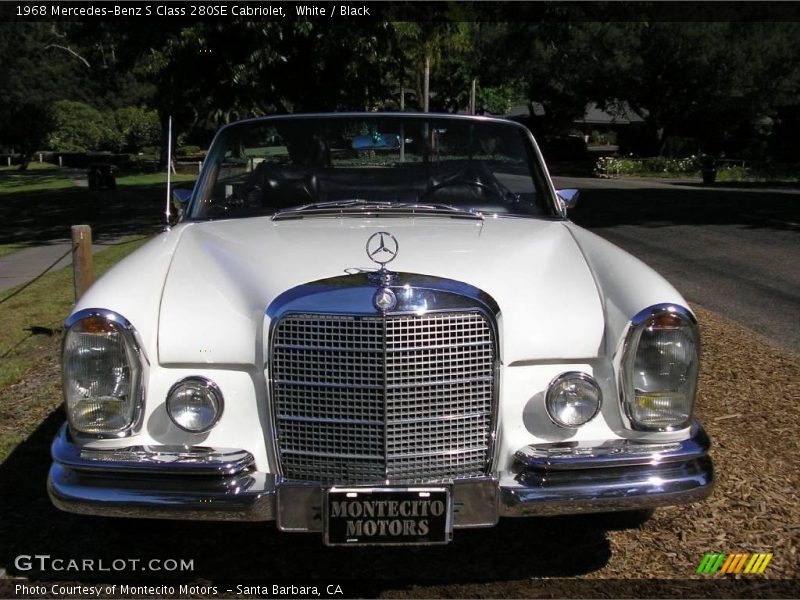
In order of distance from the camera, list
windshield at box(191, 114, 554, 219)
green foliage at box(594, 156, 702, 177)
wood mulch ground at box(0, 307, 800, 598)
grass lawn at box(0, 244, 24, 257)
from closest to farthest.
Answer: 1. wood mulch ground at box(0, 307, 800, 598)
2. windshield at box(191, 114, 554, 219)
3. grass lawn at box(0, 244, 24, 257)
4. green foliage at box(594, 156, 702, 177)

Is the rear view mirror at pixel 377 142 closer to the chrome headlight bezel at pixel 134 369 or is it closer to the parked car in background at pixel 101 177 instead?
the chrome headlight bezel at pixel 134 369

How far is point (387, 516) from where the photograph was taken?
10.0ft

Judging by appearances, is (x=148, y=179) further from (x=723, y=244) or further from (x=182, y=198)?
(x=182, y=198)

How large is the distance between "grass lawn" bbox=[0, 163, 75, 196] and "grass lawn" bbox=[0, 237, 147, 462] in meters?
21.2

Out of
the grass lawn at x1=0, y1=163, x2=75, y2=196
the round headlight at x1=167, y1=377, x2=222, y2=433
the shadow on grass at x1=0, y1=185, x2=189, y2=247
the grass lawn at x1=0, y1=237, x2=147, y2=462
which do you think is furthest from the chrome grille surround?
the grass lawn at x1=0, y1=163, x2=75, y2=196

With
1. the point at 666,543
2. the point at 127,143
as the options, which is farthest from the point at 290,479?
the point at 127,143

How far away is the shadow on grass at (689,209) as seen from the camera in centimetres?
1755

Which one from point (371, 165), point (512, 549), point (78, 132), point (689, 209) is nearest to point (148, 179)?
point (78, 132)

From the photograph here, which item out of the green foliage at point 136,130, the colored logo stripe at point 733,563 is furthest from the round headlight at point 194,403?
the green foliage at point 136,130

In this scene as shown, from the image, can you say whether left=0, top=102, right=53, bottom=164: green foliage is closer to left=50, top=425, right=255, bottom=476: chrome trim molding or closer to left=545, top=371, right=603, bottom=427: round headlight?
left=50, top=425, right=255, bottom=476: chrome trim molding

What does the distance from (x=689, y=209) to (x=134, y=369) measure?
61.6 feet

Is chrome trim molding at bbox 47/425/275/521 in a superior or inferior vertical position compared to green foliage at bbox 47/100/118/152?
superior

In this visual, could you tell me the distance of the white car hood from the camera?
3250 mm

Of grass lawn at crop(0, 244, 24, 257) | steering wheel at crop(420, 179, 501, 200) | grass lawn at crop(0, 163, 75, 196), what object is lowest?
grass lawn at crop(0, 163, 75, 196)
